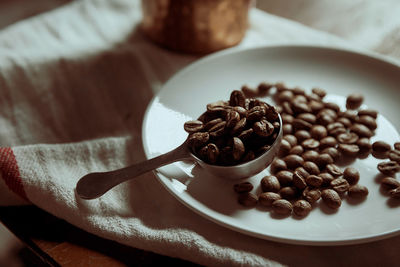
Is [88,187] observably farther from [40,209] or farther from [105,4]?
[105,4]

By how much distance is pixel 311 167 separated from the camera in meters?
0.73

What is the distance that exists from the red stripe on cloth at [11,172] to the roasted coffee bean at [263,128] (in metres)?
0.39


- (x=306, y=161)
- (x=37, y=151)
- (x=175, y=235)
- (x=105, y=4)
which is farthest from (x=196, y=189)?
(x=105, y=4)

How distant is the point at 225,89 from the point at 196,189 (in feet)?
Answer: 0.97

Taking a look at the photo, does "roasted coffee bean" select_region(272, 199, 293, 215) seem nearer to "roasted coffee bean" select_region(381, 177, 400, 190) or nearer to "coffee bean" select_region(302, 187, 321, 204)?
"coffee bean" select_region(302, 187, 321, 204)

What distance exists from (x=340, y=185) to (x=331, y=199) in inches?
1.5

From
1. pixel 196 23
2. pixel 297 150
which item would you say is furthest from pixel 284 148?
pixel 196 23

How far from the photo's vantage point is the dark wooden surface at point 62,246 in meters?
0.68

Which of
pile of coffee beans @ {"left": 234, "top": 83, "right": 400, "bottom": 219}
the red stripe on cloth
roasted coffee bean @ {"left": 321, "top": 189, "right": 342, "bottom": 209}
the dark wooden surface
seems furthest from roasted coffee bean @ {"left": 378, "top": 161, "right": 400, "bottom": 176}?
the red stripe on cloth

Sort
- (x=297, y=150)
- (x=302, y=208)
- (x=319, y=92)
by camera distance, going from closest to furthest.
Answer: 1. (x=302, y=208)
2. (x=297, y=150)
3. (x=319, y=92)

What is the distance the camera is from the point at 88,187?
0.69 metres

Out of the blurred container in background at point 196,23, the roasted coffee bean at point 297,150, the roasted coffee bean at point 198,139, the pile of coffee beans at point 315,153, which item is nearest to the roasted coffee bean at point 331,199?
the pile of coffee beans at point 315,153

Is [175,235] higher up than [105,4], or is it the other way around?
[105,4]

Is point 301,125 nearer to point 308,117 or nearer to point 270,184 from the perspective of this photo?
point 308,117
